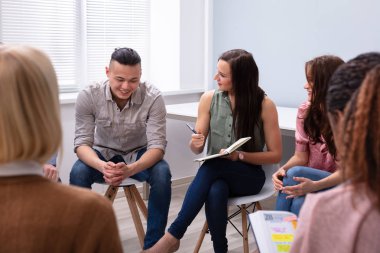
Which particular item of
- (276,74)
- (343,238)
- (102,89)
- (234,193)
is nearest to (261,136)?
(234,193)

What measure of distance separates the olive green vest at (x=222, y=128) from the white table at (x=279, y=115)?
0.27 meters

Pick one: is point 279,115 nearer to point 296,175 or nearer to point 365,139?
point 296,175

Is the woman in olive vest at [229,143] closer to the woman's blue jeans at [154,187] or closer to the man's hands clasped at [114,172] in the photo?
the woman's blue jeans at [154,187]

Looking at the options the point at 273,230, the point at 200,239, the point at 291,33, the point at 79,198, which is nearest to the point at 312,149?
the point at 200,239

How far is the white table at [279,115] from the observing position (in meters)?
2.93

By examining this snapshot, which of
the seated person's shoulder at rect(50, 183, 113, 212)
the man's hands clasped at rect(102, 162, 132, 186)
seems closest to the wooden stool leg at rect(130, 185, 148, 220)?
the man's hands clasped at rect(102, 162, 132, 186)

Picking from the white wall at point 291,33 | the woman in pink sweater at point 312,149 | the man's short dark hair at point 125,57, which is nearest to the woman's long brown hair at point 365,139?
the woman in pink sweater at point 312,149

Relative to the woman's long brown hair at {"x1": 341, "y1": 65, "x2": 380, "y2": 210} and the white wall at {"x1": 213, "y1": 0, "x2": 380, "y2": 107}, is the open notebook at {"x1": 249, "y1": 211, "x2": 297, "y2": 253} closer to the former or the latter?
the woman's long brown hair at {"x1": 341, "y1": 65, "x2": 380, "y2": 210}

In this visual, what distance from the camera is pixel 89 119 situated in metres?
2.86

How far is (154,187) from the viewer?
2.66 metres

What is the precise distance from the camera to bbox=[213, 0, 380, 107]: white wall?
3482mm

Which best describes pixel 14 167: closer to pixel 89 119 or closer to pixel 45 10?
pixel 89 119

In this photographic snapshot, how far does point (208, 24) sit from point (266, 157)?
2088 mm

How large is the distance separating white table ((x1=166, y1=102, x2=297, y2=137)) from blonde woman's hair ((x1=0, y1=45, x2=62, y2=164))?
6.78ft
